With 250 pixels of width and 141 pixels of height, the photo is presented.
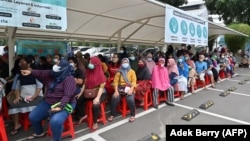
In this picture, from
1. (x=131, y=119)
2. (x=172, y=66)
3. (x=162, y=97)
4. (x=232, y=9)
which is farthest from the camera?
(x=232, y=9)

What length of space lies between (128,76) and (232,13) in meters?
20.8

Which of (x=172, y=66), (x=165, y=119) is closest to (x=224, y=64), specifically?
(x=172, y=66)

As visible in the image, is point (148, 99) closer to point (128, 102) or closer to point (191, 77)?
point (128, 102)

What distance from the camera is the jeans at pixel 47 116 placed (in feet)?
12.6

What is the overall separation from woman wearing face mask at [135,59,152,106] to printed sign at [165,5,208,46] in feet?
3.28

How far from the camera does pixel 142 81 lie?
6.42 m

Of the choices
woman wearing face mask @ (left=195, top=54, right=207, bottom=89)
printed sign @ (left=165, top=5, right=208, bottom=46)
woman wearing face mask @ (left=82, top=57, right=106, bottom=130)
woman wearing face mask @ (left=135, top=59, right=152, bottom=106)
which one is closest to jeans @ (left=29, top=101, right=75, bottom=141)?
woman wearing face mask @ (left=82, top=57, right=106, bottom=130)

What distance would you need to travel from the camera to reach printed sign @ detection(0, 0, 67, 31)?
12.3ft

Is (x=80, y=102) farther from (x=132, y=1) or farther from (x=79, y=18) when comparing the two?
(x=79, y=18)

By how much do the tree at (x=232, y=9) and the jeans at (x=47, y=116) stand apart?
22.2 m

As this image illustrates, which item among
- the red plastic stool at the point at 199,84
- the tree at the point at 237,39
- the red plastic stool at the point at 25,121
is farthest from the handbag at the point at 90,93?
the tree at the point at 237,39

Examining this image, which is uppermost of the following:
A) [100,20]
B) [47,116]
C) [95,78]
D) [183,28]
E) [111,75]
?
[100,20]

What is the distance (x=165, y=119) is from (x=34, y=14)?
3568 mm

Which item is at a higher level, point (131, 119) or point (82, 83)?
point (82, 83)
